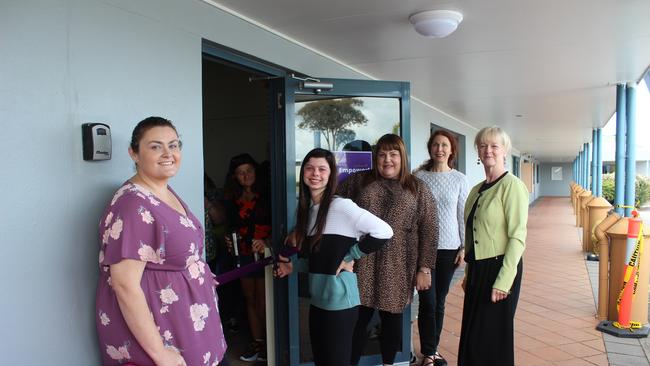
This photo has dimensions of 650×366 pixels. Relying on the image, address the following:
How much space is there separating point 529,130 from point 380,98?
9.20 metres

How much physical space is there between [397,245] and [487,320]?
0.64m

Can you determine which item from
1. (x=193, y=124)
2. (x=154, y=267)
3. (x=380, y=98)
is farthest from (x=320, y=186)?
(x=380, y=98)

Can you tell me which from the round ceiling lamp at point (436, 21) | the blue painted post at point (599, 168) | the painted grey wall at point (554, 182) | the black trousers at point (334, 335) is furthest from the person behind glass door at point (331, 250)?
the painted grey wall at point (554, 182)

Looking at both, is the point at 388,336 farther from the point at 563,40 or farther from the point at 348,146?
the point at 563,40

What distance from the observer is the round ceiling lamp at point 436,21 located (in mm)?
2896

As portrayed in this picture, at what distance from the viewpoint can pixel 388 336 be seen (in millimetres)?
2896

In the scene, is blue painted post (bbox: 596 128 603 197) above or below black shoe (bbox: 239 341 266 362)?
above

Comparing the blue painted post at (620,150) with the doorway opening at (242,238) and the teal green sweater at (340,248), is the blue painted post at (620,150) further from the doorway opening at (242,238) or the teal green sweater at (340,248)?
the teal green sweater at (340,248)

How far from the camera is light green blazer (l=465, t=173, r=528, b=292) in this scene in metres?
2.48

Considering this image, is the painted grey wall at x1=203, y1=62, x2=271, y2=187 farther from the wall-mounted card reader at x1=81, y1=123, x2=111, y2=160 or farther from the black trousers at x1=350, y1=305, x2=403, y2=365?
the wall-mounted card reader at x1=81, y1=123, x2=111, y2=160

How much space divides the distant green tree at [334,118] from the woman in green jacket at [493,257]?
127cm

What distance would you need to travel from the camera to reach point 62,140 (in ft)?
5.87

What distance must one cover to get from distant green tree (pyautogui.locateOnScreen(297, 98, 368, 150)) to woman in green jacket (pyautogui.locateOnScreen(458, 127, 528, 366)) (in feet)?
4.17

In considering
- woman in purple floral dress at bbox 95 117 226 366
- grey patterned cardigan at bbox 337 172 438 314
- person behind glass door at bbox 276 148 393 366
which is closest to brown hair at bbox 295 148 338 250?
person behind glass door at bbox 276 148 393 366
